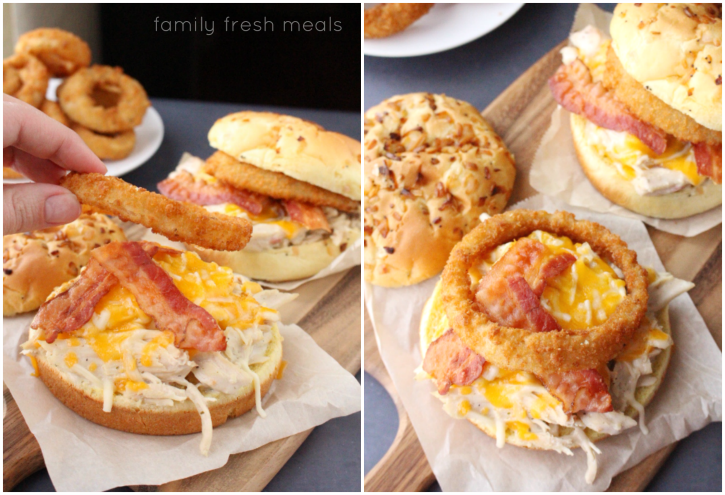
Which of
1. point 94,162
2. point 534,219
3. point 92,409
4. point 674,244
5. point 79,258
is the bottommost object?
point 92,409

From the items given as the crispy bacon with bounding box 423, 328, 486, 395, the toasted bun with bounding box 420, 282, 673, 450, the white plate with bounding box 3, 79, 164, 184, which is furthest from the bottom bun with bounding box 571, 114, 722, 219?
the white plate with bounding box 3, 79, 164, 184

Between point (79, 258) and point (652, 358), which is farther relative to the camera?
point (79, 258)

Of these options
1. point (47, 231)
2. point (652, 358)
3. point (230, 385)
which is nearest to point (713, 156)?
point (652, 358)

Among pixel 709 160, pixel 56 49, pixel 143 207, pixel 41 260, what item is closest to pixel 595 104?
pixel 709 160

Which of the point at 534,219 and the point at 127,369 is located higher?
the point at 534,219

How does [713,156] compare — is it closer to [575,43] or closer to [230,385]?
[575,43]

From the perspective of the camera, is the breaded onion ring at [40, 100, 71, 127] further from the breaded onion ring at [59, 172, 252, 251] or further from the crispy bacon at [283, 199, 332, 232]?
the breaded onion ring at [59, 172, 252, 251]
